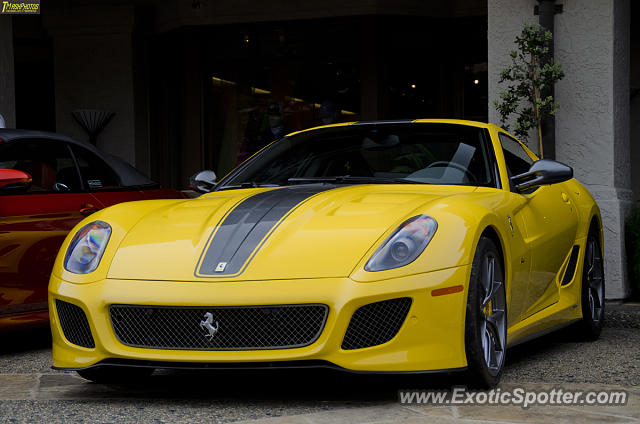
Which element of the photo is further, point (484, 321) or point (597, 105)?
point (597, 105)

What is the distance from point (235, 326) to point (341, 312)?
1.37 ft

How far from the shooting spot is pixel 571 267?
19.8 ft

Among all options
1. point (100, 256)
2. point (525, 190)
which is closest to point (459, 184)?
point (525, 190)

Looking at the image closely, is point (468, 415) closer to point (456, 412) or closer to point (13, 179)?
point (456, 412)

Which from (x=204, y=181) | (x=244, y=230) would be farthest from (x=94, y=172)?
(x=244, y=230)

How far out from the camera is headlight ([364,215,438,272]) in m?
4.13

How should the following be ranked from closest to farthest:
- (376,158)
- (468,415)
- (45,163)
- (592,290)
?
(468,415) < (376,158) < (592,290) < (45,163)

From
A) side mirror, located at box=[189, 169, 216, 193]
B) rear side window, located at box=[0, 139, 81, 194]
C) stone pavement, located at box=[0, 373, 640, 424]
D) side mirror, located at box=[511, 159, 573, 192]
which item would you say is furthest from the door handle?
side mirror, located at box=[511, 159, 573, 192]

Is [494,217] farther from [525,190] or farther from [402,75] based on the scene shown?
[402,75]

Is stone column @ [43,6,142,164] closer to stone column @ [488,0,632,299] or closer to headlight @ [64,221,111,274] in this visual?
stone column @ [488,0,632,299]

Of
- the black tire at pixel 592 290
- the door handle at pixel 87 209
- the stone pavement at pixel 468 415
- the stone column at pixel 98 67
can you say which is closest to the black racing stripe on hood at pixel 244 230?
the stone pavement at pixel 468 415

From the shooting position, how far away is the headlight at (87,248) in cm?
450

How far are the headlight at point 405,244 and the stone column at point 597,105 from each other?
→ 4569mm

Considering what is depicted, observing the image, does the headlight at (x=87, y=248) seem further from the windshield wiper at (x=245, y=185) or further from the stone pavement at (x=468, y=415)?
the stone pavement at (x=468, y=415)
